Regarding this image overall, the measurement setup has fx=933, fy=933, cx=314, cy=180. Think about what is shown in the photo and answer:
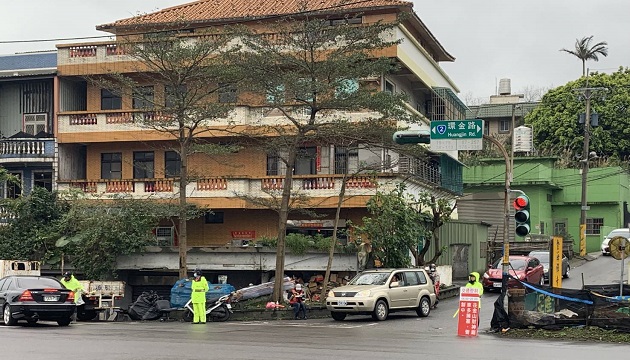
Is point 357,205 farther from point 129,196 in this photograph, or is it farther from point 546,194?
point 546,194

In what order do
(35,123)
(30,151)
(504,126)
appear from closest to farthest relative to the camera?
(30,151) < (35,123) < (504,126)

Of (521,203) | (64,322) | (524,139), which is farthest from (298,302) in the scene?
(524,139)

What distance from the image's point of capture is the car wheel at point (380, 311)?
2841 cm

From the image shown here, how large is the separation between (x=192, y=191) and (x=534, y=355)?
24172 mm

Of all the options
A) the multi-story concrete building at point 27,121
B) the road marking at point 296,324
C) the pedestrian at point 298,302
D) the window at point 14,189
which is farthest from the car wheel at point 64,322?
the window at point 14,189

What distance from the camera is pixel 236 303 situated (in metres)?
31.8

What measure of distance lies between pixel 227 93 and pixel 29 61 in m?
12.7

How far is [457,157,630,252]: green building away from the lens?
61.6 metres

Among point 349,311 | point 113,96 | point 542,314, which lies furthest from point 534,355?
point 113,96

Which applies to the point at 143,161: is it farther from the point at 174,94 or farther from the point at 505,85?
the point at 505,85

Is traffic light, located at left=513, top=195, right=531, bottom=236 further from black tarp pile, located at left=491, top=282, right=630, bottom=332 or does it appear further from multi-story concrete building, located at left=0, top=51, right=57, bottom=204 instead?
multi-story concrete building, located at left=0, top=51, right=57, bottom=204

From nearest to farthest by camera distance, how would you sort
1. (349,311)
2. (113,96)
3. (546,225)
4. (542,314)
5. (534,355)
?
1. (534,355)
2. (542,314)
3. (349,311)
4. (113,96)
5. (546,225)

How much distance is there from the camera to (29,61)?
4412 centimetres

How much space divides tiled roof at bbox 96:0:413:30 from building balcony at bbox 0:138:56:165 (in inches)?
258
